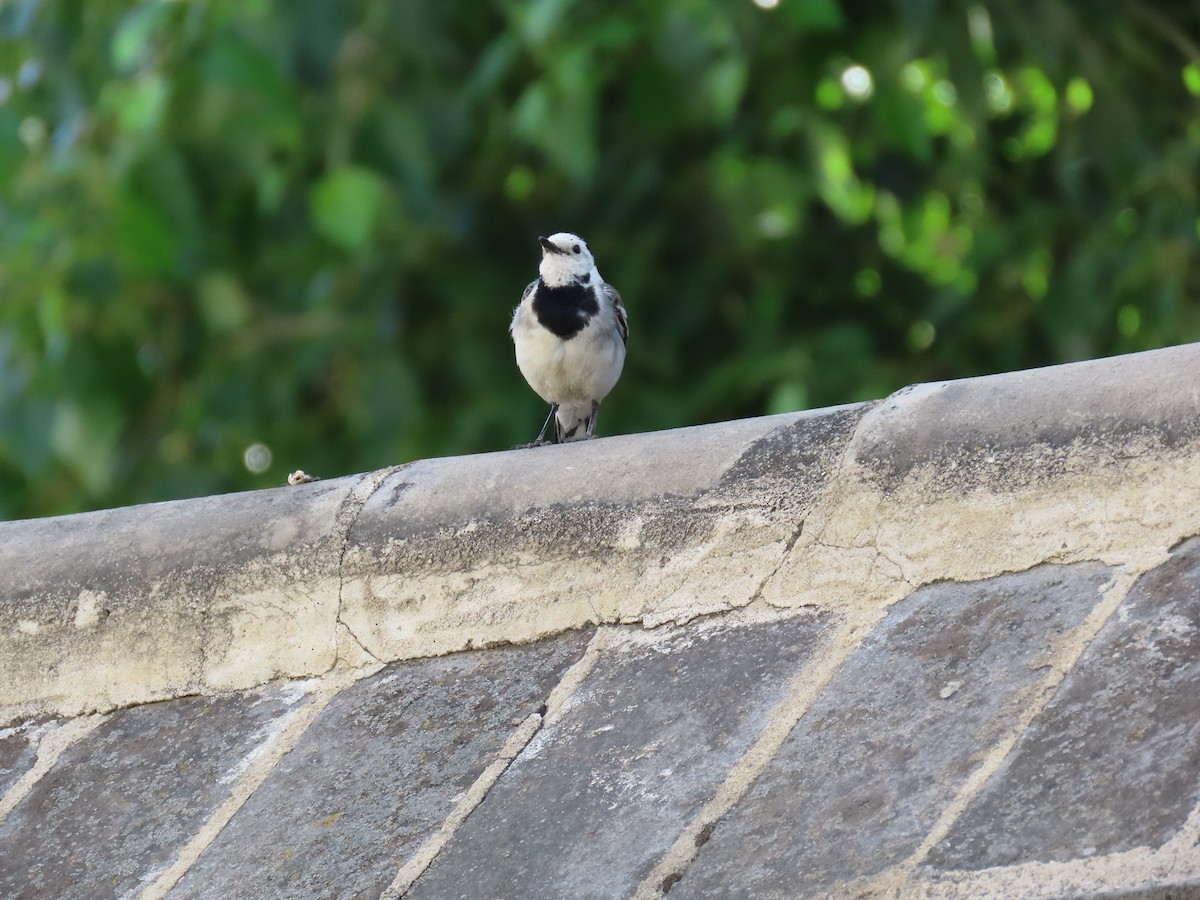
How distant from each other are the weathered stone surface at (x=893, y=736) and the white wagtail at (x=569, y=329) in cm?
310

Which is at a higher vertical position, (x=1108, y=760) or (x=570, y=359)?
(x=1108, y=760)

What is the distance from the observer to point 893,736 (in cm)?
188

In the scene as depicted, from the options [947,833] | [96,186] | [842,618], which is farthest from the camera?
[96,186]

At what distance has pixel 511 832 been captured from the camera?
1.94 m

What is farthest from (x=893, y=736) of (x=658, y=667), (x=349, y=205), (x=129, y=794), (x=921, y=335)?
(x=921, y=335)

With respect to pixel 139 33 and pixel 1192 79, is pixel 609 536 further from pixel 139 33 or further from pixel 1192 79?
pixel 1192 79

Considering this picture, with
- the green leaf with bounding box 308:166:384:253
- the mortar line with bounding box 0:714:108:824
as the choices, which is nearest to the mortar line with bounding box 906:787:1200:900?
the mortar line with bounding box 0:714:108:824

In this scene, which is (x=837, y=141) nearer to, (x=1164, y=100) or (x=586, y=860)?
(x=1164, y=100)

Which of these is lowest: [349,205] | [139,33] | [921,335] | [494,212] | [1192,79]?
[921,335]

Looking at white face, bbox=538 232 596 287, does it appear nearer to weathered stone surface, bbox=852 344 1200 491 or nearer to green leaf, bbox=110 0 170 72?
green leaf, bbox=110 0 170 72

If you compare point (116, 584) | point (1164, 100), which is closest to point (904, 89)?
point (1164, 100)

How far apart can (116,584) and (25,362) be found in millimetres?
3287

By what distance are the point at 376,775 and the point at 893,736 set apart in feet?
2.17

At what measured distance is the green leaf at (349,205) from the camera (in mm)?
5051
